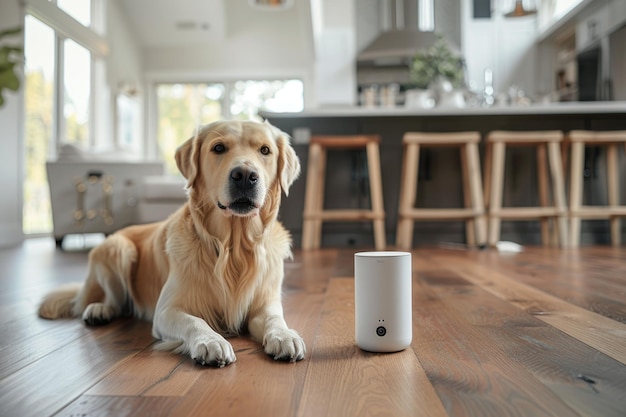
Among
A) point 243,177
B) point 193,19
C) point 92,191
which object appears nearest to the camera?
point 243,177

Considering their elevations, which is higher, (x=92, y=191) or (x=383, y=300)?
(x=92, y=191)

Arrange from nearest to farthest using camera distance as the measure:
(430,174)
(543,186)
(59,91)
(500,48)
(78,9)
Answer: (543,186) → (430,174) → (59,91) → (78,9) → (500,48)

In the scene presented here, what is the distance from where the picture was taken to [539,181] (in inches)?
170

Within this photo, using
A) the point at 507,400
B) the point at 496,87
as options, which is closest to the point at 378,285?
the point at 507,400

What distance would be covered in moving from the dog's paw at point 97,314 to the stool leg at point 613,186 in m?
3.81

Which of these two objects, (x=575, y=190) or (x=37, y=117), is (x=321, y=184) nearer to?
(x=575, y=190)

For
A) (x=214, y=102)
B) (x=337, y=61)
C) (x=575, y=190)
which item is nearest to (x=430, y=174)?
(x=575, y=190)

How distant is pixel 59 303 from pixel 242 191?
85 cm

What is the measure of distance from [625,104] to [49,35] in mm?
6057

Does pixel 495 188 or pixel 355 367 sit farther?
pixel 495 188

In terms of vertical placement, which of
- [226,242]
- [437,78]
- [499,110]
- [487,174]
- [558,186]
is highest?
[437,78]

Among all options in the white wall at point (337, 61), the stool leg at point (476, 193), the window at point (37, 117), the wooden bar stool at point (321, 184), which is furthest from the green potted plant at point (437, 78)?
the window at point (37, 117)

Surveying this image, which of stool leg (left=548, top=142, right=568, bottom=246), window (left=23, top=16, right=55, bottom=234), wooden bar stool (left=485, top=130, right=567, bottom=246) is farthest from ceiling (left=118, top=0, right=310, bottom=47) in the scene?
stool leg (left=548, top=142, right=568, bottom=246)

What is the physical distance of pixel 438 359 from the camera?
1.20m
